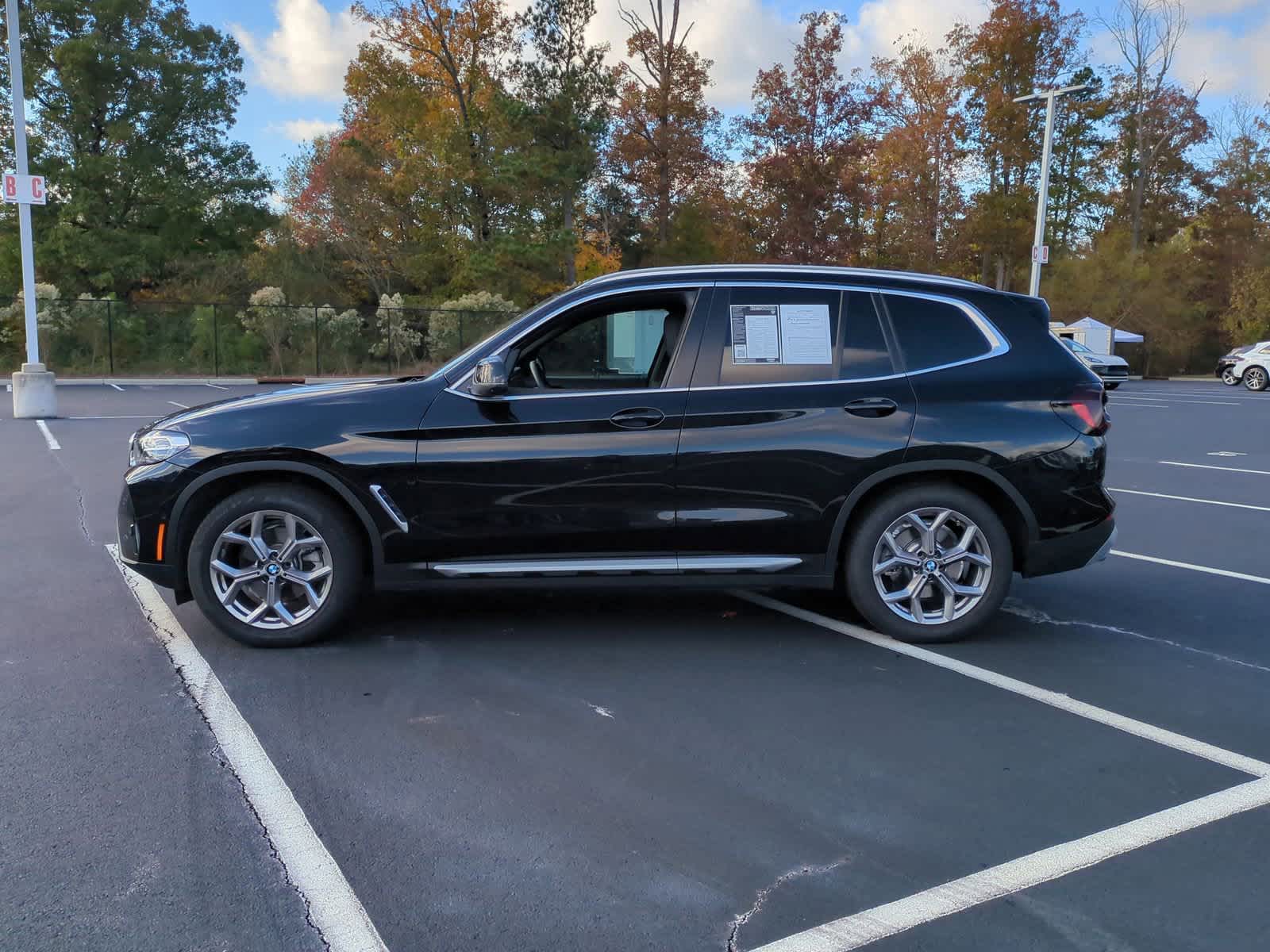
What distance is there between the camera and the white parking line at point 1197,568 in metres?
6.63

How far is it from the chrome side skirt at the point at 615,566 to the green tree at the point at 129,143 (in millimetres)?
30500

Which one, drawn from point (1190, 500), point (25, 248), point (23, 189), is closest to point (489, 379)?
point (1190, 500)

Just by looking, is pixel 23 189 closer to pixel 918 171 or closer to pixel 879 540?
pixel 879 540

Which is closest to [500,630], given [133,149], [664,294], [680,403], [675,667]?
[675,667]

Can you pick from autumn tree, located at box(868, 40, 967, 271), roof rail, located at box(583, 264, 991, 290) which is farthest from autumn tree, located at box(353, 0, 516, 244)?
roof rail, located at box(583, 264, 991, 290)

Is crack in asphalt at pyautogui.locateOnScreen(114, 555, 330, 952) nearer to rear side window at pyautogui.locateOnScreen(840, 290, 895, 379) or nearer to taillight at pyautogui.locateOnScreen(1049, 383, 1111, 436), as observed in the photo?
rear side window at pyautogui.locateOnScreen(840, 290, 895, 379)

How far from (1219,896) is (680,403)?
2956mm

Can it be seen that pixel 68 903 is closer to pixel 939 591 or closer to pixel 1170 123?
pixel 939 591

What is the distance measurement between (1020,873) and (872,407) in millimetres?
2524

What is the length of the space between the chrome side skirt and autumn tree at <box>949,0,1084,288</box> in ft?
146

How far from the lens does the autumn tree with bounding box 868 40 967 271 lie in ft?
147

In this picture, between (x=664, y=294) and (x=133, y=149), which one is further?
(x=133, y=149)

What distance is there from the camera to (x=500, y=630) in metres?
5.26

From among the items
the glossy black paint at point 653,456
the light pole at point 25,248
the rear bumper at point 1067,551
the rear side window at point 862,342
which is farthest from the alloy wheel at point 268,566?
the light pole at point 25,248
